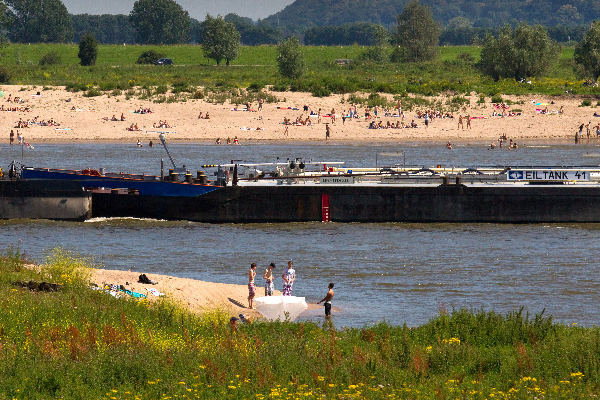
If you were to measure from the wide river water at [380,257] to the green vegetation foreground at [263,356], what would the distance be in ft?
19.5

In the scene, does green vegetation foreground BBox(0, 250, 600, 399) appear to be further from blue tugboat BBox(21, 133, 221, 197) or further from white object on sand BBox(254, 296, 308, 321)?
blue tugboat BBox(21, 133, 221, 197)

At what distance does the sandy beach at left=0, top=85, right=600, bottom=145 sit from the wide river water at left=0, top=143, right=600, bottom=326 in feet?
168

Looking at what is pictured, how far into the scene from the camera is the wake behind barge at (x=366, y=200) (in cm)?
5144

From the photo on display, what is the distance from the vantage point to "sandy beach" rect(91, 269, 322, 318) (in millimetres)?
31203

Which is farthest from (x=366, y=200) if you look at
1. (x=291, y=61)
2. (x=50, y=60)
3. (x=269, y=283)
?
(x=50, y=60)

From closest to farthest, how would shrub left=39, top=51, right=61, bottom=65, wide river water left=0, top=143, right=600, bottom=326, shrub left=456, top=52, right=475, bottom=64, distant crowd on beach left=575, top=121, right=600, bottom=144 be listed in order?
wide river water left=0, top=143, right=600, bottom=326 → distant crowd on beach left=575, top=121, right=600, bottom=144 → shrub left=39, top=51, right=61, bottom=65 → shrub left=456, top=52, right=475, bottom=64

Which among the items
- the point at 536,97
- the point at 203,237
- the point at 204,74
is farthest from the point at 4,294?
the point at 204,74

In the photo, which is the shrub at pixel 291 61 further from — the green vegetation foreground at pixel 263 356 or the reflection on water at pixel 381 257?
the green vegetation foreground at pixel 263 356

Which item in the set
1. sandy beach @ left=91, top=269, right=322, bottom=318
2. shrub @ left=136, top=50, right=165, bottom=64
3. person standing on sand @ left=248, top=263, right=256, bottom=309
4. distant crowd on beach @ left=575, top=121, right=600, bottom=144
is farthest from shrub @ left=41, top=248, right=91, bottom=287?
shrub @ left=136, top=50, right=165, bottom=64

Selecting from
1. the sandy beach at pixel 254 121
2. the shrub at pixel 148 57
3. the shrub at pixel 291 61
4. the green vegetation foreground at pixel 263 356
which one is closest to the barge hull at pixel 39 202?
the green vegetation foreground at pixel 263 356

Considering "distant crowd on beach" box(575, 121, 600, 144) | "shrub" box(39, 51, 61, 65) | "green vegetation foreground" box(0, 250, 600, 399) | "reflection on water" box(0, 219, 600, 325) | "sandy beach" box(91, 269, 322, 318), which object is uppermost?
"shrub" box(39, 51, 61, 65)

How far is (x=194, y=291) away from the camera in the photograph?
33031 millimetres

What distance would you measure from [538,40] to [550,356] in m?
120

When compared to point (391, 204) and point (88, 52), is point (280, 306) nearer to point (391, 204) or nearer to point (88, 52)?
point (391, 204)
